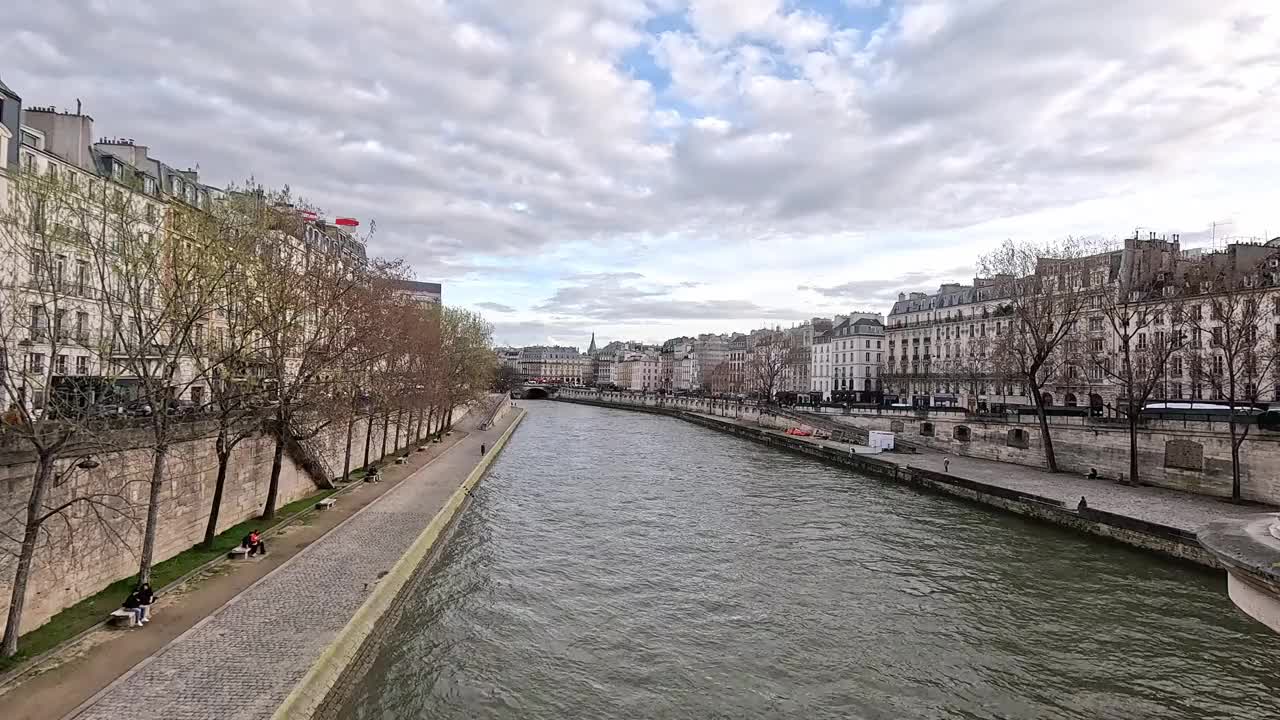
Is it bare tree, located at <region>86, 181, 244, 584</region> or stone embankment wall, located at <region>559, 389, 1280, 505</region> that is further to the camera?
stone embankment wall, located at <region>559, 389, 1280, 505</region>

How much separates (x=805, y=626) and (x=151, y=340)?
16.1m

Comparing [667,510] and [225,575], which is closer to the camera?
[225,575]

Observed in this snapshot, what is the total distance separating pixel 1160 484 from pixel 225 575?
40.7 meters

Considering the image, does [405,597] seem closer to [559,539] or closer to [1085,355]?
[559,539]


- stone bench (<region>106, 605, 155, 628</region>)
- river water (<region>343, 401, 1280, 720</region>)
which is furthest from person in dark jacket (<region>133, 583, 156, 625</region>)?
river water (<region>343, 401, 1280, 720</region>)

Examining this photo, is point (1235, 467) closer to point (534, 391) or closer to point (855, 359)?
point (855, 359)

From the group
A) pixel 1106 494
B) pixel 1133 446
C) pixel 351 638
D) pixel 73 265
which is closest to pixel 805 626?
pixel 351 638

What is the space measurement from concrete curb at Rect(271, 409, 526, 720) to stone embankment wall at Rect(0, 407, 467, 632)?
13.7ft

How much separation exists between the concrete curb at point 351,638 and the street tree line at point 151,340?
424 cm

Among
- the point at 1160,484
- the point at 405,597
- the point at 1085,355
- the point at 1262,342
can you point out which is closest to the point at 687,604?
the point at 405,597

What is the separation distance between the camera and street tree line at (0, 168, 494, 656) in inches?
479

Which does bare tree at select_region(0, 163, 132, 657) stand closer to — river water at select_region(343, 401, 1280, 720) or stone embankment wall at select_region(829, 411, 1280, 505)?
river water at select_region(343, 401, 1280, 720)

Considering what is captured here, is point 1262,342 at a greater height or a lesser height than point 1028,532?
greater

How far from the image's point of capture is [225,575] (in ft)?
59.0
